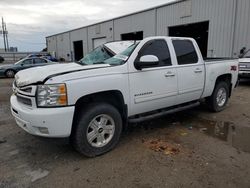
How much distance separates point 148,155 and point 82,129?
118 centimetres

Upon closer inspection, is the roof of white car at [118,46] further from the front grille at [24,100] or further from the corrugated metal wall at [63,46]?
the corrugated metal wall at [63,46]

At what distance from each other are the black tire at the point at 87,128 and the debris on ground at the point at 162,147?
0.72m

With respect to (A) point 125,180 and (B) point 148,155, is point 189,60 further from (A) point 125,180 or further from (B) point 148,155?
(A) point 125,180

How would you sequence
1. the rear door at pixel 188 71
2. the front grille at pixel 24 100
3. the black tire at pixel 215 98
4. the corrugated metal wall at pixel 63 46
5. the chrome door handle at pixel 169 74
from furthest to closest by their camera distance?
the corrugated metal wall at pixel 63 46 < the black tire at pixel 215 98 < the rear door at pixel 188 71 < the chrome door handle at pixel 169 74 < the front grille at pixel 24 100

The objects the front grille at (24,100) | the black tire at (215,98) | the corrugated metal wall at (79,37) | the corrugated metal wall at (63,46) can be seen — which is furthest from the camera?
the corrugated metal wall at (63,46)

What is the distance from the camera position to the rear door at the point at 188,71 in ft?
15.7

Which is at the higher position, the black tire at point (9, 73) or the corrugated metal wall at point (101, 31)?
the corrugated metal wall at point (101, 31)

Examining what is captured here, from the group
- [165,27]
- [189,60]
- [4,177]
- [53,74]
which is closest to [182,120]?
[189,60]

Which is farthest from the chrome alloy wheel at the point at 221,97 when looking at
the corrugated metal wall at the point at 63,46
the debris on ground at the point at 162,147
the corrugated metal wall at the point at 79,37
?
the corrugated metal wall at the point at 63,46

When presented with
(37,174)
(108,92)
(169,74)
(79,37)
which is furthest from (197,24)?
(79,37)

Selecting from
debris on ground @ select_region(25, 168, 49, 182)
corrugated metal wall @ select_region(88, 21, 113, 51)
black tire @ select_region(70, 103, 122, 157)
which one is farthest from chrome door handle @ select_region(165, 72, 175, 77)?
corrugated metal wall @ select_region(88, 21, 113, 51)

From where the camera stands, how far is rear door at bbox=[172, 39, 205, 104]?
4.78 m

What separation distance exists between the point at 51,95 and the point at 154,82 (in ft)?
6.31

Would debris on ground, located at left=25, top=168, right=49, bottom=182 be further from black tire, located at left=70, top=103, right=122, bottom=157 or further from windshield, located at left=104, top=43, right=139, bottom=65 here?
windshield, located at left=104, top=43, right=139, bottom=65
